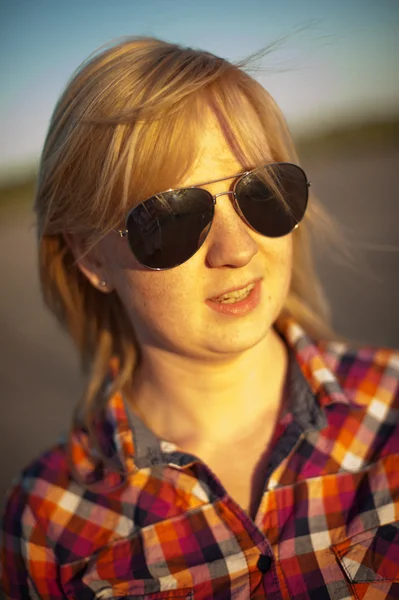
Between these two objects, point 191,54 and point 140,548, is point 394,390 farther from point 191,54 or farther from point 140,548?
point 191,54

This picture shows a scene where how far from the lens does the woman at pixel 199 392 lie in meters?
1.73

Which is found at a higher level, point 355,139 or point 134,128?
point 134,128

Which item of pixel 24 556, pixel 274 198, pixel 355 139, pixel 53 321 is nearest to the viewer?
pixel 274 198

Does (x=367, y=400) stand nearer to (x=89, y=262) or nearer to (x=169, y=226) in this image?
(x=169, y=226)

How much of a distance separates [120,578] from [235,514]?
446 millimetres

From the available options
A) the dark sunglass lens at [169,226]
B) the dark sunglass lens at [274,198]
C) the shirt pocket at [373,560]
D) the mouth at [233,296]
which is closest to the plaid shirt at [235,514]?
the shirt pocket at [373,560]

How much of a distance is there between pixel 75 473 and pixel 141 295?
0.71m

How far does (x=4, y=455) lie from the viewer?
162 inches

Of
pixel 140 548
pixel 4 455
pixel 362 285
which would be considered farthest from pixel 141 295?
pixel 362 285

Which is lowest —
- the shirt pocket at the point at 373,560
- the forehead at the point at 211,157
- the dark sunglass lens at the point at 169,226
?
the shirt pocket at the point at 373,560

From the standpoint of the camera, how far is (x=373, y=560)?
171 cm

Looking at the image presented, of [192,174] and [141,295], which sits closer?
[192,174]

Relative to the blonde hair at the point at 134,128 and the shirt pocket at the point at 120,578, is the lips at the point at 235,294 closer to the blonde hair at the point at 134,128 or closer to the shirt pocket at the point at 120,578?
the blonde hair at the point at 134,128

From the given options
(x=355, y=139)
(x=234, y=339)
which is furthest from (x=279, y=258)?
(x=355, y=139)
